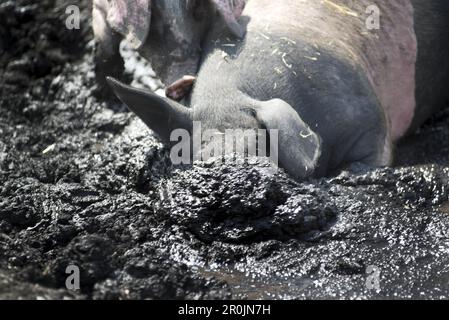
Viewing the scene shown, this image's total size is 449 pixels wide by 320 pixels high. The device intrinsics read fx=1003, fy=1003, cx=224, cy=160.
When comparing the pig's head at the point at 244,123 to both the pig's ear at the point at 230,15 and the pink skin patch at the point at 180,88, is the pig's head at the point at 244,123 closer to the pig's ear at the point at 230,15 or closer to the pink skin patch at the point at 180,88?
the pink skin patch at the point at 180,88

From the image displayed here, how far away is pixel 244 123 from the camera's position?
→ 4652 millimetres

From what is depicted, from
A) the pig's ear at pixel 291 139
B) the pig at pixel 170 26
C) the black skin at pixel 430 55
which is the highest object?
the pig at pixel 170 26

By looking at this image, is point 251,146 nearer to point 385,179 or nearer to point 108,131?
point 385,179

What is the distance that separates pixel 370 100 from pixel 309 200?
871mm

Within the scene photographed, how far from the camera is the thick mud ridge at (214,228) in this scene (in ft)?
13.1

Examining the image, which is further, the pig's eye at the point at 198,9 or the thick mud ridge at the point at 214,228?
the pig's eye at the point at 198,9

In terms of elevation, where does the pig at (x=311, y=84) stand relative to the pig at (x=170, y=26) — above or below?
below

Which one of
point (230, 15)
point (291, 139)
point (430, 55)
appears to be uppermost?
point (230, 15)

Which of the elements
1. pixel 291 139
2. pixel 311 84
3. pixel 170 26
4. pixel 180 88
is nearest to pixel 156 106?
pixel 180 88

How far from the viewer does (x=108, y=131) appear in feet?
19.5

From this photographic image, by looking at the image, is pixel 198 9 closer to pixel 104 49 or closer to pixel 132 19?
pixel 132 19

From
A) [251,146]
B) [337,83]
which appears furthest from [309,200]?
[337,83]

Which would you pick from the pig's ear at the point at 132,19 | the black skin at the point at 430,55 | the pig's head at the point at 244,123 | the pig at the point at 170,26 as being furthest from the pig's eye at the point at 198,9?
the black skin at the point at 430,55

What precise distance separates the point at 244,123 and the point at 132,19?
0.78 metres
